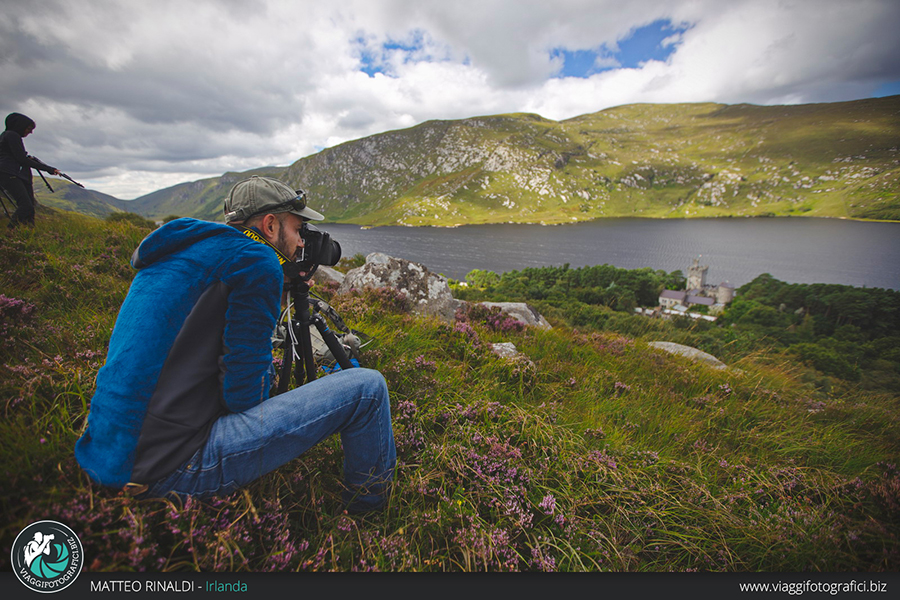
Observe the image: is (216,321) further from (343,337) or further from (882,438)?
(882,438)

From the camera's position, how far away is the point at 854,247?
8262 cm

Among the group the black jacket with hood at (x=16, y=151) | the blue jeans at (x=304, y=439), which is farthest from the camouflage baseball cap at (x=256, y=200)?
the black jacket with hood at (x=16, y=151)

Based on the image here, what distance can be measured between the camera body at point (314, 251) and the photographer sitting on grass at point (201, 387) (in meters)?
0.64

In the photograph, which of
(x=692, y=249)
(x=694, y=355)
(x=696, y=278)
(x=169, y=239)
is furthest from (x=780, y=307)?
(x=169, y=239)

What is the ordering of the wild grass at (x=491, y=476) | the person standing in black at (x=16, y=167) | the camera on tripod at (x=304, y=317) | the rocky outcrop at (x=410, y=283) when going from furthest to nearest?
the rocky outcrop at (x=410, y=283) → the person standing in black at (x=16, y=167) → the camera on tripod at (x=304, y=317) → the wild grass at (x=491, y=476)

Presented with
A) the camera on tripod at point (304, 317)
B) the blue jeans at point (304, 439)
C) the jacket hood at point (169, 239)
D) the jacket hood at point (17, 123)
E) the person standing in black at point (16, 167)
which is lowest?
the blue jeans at point (304, 439)

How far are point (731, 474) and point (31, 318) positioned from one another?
292 inches

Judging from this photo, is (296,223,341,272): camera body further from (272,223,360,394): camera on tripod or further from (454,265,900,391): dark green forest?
(454,265,900,391): dark green forest

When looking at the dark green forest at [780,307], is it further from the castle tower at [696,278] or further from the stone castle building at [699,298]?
the castle tower at [696,278]

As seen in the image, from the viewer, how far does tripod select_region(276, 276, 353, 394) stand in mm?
2539

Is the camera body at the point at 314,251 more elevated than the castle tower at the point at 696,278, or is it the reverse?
the camera body at the point at 314,251

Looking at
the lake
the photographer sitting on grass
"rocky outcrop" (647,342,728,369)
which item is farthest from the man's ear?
the lake

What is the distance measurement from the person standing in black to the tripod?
24.4ft

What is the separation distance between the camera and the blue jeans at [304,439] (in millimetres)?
1649
